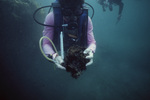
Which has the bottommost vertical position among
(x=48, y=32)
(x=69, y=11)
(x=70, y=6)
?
(x=48, y=32)

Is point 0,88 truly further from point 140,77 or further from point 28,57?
point 140,77

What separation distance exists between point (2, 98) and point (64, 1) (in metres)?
8.54

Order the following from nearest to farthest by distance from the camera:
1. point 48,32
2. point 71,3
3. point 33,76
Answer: point 71,3 → point 48,32 → point 33,76

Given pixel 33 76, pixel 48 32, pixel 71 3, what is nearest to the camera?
pixel 71 3

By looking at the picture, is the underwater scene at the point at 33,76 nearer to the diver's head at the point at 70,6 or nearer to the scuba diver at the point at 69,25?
the scuba diver at the point at 69,25

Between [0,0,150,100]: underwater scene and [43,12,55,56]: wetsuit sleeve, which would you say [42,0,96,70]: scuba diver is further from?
[0,0,150,100]: underwater scene

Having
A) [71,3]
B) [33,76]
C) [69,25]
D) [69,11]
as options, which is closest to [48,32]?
[69,25]

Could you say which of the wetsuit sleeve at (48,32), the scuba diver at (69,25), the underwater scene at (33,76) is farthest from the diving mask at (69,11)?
the underwater scene at (33,76)

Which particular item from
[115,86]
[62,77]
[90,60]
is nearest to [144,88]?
[115,86]

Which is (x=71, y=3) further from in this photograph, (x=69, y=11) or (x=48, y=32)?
(x=48, y=32)

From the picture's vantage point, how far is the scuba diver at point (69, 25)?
2303mm

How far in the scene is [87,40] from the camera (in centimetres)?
304

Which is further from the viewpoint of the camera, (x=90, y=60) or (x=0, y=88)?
(x=0, y=88)

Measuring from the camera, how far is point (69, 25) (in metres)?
2.30
